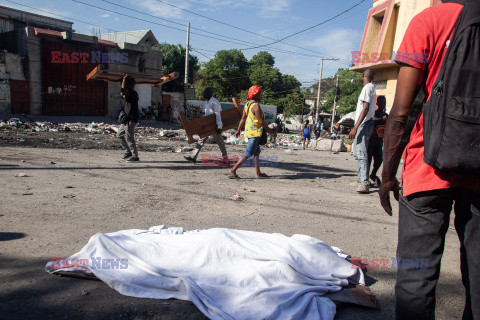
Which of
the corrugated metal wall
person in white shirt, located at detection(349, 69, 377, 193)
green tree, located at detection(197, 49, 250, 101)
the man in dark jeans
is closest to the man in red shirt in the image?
person in white shirt, located at detection(349, 69, 377, 193)

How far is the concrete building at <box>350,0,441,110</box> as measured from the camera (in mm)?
12977

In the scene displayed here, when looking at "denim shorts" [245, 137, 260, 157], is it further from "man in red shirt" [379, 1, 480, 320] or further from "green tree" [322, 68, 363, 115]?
"green tree" [322, 68, 363, 115]

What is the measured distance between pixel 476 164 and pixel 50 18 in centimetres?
2866

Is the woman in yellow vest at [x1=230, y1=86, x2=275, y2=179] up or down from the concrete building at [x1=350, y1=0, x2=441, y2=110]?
down

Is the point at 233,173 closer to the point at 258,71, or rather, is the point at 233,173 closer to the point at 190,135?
the point at 190,135

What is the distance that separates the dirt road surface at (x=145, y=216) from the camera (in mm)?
2021

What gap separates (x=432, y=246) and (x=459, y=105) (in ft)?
2.02

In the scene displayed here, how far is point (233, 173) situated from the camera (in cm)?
609

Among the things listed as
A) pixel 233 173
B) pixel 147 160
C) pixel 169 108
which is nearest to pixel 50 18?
pixel 169 108

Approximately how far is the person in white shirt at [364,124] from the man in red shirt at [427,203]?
3788 mm

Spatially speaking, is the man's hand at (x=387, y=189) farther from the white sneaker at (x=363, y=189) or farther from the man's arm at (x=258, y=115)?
the man's arm at (x=258, y=115)

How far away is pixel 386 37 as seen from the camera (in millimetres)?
14359

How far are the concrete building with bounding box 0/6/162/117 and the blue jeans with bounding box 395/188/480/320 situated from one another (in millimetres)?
19780

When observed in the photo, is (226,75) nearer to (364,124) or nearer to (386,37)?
(386,37)
